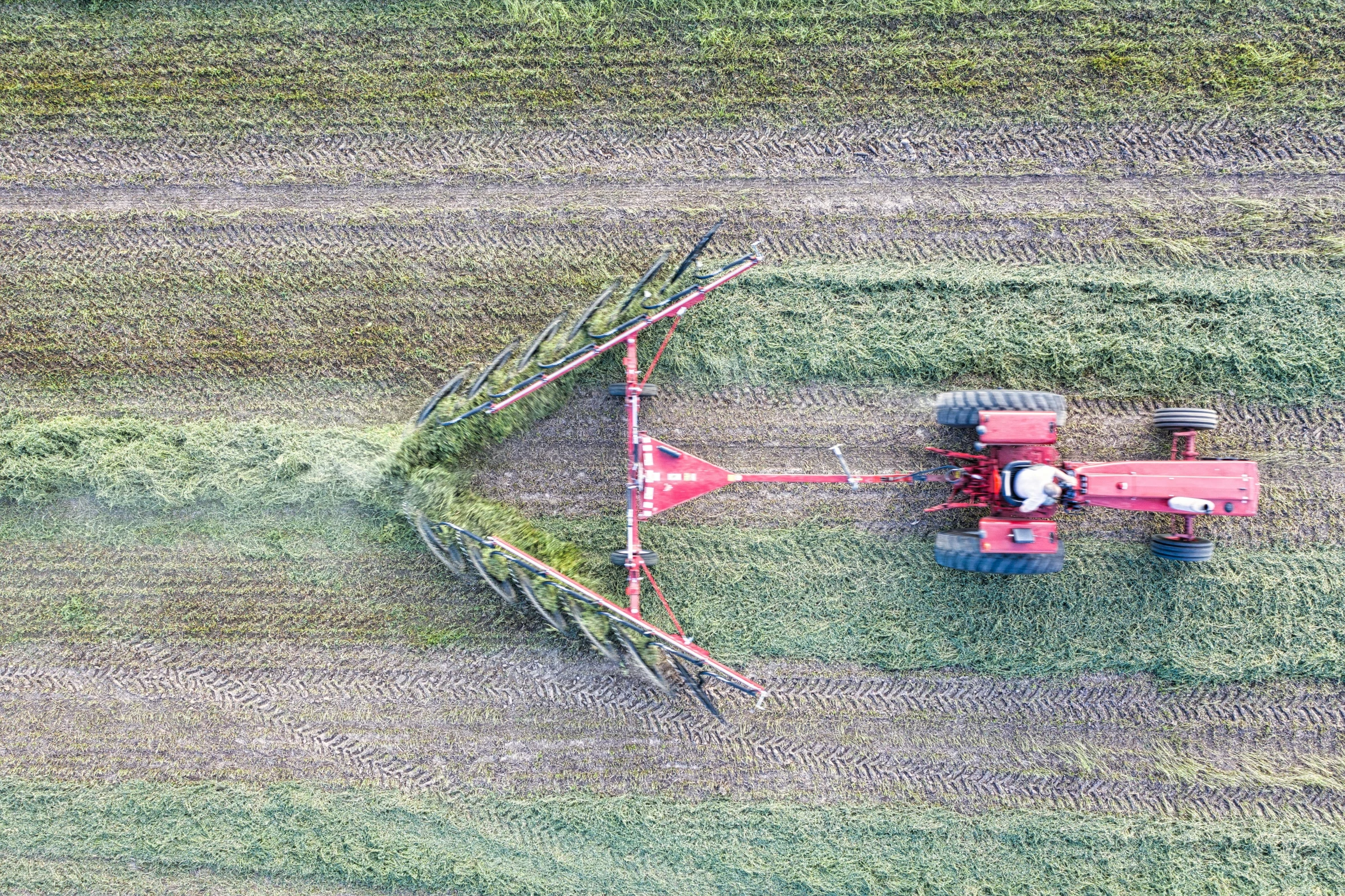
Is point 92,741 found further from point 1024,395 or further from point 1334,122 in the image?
point 1334,122

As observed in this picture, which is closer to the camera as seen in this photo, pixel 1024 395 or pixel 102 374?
pixel 1024 395

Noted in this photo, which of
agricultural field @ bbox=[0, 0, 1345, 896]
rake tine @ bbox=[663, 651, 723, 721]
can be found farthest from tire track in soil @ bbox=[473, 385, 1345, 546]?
rake tine @ bbox=[663, 651, 723, 721]

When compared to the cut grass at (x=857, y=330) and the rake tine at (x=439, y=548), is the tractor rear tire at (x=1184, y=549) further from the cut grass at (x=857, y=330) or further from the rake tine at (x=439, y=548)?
the rake tine at (x=439, y=548)

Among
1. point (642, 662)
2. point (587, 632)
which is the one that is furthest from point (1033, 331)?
point (587, 632)

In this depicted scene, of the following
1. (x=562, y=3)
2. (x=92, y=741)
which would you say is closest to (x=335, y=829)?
(x=92, y=741)

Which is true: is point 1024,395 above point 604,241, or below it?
below

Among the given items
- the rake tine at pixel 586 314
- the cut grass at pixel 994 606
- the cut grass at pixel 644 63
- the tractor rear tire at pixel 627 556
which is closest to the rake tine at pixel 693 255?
the rake tine at pixel 586 314

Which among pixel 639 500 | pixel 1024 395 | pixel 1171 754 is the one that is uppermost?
pixel 1024 395
